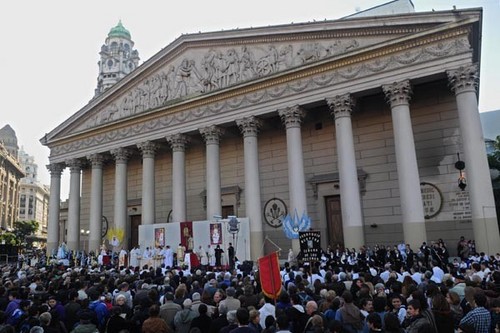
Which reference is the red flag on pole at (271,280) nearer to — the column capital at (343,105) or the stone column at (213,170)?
the column capital at (343,105)

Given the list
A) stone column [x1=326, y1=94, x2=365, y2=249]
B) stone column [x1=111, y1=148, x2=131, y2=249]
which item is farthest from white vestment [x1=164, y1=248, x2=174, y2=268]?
stone column [x1=326, y1=94, x2=365, y2=249]

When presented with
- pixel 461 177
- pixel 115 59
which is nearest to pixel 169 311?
pixel 461 177

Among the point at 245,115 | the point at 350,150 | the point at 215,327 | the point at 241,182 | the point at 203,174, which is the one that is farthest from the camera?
the point at 203,174

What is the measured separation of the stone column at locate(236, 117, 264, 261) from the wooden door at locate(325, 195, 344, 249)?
461 cm

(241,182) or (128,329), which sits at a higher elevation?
(241,182)

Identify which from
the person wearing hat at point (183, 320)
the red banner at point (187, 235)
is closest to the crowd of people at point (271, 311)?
the person wearing hat at point (183, 320)

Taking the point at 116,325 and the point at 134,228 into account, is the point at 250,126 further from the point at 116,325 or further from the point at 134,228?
the point at 116,325

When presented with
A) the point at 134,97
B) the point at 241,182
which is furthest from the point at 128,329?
the point at 134,97

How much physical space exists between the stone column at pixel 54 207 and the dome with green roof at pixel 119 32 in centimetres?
7527

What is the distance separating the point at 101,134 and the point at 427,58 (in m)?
25.6

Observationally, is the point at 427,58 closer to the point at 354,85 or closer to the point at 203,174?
the point at 354,85

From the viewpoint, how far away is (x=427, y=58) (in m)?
19.8

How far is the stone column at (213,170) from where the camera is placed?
25405 millimetres

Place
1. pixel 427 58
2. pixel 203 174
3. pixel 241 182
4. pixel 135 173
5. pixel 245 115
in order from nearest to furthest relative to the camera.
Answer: pixel 427 58 < pixel 245 115 < pixel 241 182 < pixel 203 174 < pixel 135 173
